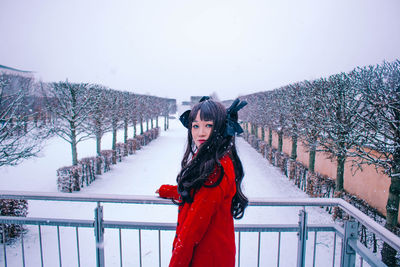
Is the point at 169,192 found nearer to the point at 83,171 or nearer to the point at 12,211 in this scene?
the point at 12,211

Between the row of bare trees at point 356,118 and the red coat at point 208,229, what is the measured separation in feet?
17.2

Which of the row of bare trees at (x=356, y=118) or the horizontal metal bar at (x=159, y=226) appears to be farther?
the row of bare trees at (x=356, y=118)

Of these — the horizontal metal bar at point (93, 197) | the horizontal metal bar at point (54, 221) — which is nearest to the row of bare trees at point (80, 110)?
the horizontal metal bar at point (54, 221)

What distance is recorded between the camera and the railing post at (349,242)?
2.00 m

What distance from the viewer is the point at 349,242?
201cm

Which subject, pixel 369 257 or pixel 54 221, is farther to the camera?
pixel 54 221

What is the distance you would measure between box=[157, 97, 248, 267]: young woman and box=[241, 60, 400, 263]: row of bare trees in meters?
5.18

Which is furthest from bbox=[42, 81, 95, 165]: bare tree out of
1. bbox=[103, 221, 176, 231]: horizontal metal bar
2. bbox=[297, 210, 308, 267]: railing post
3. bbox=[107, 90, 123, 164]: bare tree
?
bbox=[297, 210, 308, 267]: railing post

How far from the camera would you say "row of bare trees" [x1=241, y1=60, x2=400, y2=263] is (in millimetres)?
5441

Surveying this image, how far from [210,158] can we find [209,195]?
25cm

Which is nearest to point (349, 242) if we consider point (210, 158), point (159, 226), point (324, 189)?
point (210, 158)

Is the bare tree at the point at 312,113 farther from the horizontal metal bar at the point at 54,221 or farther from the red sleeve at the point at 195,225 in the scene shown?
the red sleeve at the point at 195,225

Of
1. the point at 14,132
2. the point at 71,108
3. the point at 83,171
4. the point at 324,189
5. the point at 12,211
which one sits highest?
the point at 71,108

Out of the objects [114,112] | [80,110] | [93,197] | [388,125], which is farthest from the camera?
[114,112]
